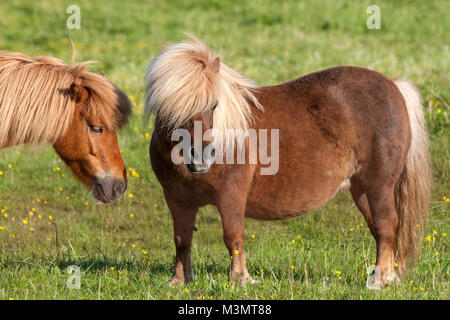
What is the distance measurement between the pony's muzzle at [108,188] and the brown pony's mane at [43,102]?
0.44 meters

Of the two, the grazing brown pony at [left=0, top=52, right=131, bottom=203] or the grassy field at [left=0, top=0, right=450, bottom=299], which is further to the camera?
the grassy field at [left=0, top=0, right=450, bottom=299]

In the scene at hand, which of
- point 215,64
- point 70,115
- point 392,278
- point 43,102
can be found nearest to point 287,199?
point 392,278

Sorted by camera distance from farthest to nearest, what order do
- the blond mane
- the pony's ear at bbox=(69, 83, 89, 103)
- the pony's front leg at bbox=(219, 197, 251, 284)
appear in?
1. the pony's ear at bbox=(69, 83, 89, 103)
2. the pony's front leg at bbox=(219, 197, 251, 284)
3. the blond mane

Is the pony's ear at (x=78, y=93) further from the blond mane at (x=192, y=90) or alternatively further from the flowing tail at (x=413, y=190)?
the flowing tail at (x=413, y=190)

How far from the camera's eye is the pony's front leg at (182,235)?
5.25 meters

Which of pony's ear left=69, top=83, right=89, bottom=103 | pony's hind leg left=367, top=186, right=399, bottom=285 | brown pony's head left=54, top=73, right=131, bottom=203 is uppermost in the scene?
pony's ear left=69, top=83, right=89, bottom=103

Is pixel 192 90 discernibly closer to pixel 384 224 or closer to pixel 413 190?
pixel 384 224

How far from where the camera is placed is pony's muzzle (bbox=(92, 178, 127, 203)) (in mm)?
5109

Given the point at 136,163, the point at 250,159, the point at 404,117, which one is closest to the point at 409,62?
the point at 136,163

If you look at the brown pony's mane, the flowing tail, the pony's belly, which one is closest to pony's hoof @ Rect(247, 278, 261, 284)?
the pony's belly

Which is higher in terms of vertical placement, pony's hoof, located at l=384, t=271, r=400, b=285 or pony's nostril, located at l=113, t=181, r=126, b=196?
pony's nostril, located at l=113, t=181, r=126, b=196

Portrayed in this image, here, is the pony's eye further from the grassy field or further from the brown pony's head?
the grassy field

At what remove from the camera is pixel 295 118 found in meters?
5.26

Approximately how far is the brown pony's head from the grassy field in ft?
1.18
